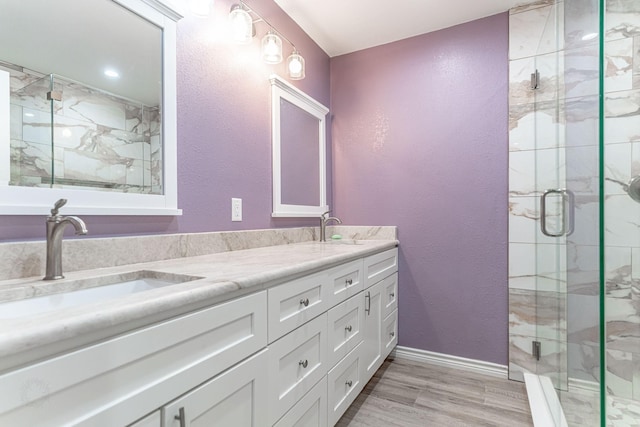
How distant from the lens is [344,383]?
1.46m

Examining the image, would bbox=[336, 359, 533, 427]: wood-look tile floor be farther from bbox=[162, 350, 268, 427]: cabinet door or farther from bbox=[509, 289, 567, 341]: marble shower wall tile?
bbox=[162, 350, 268, 427]: cabinet door

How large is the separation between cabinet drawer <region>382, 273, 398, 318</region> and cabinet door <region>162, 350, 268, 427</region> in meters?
1.18

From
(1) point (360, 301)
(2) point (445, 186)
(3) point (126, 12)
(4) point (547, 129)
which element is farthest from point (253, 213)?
(4) point (547, 129)

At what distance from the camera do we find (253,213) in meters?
1.74

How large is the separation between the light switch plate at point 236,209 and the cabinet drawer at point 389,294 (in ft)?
3.21

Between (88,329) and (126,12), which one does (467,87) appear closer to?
(126,12)

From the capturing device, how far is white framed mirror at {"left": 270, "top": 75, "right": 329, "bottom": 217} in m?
1.93

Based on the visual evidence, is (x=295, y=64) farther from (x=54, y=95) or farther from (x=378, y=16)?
(x=54, y=95)

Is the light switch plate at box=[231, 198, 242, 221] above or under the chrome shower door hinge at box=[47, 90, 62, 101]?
under

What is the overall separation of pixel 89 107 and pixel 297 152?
1267mm

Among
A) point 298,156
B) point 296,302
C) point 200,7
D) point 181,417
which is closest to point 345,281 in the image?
point 296,302

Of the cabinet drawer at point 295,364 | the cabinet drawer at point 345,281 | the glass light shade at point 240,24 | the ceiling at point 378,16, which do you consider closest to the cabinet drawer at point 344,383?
the cabinet drawer at point 295,364

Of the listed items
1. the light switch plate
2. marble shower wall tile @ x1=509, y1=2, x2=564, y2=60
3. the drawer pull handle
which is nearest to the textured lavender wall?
the light switch plate

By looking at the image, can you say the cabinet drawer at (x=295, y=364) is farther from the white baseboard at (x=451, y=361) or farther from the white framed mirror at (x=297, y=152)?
the white baseboard at (x=451, y=361)
